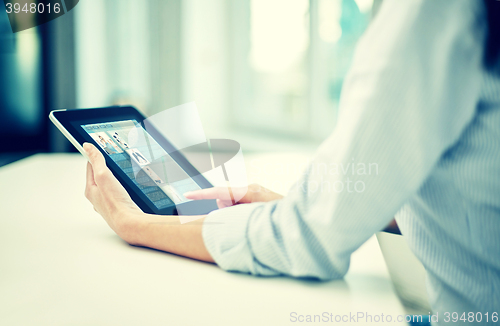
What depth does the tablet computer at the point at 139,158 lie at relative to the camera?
52 centimetres

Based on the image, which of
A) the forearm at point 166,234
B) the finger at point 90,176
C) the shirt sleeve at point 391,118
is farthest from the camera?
the finger at point 90,176

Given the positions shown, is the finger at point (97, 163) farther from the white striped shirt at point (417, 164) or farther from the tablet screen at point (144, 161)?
the white striped shirt at point (417, 164)

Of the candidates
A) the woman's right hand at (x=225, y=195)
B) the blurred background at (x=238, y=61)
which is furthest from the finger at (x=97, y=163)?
the blurred background at (x=238, y=61)

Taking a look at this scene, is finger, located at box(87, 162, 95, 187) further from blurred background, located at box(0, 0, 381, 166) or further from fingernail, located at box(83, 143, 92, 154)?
blurred background, located at box(0, 0, 381, 166)

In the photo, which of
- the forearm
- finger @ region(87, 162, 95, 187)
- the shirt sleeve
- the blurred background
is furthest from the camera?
the blurred background

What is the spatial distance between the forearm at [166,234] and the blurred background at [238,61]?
27 cm

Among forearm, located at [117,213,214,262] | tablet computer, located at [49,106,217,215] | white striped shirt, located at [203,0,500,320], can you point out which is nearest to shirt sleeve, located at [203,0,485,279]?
white striped shirt, located at [203,0,500,320]

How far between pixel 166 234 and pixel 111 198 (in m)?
0.11

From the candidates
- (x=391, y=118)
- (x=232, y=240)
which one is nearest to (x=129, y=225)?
(x=232, y=240)

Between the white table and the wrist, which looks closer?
the white table

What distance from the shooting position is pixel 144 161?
0.56 meters

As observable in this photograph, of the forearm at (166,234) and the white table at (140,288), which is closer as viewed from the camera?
the white table at (140,288)

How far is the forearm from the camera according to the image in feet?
1.42

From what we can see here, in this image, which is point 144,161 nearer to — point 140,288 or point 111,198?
point 111,198
